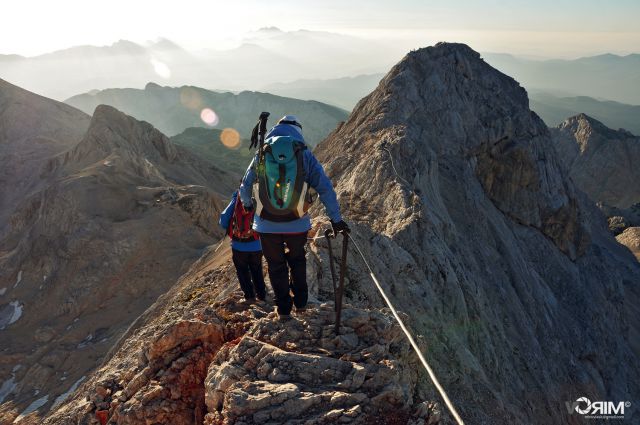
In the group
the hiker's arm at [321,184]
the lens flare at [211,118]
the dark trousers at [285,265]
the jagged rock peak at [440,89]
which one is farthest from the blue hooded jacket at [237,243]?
the lens flare at [211,118]

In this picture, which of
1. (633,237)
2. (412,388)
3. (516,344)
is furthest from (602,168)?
(412,388)

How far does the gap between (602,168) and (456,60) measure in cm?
9318

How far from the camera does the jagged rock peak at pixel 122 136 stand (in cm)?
4075

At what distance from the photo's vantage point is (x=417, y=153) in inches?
605

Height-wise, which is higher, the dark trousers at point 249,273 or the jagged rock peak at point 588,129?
the jagged rock peak at point 588,129

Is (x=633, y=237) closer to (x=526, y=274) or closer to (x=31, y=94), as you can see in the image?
(x=526, y=274)

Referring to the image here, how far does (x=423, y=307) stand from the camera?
952 cm

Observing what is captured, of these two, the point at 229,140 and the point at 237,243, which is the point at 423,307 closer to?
the point at 237,243

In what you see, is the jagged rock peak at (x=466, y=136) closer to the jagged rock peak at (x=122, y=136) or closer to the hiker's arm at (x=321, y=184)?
the hiker's arm at (x=321, y=184)

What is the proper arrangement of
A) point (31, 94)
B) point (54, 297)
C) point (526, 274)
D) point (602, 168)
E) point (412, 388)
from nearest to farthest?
point (412, 388) → point (526, 274) → point (54, 297) → point (31, 94) → point (602, 168)

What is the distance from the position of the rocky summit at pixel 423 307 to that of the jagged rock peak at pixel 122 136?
26453mm

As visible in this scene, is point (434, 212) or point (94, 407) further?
point (434, 212)

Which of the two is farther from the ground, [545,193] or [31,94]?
[31,94]

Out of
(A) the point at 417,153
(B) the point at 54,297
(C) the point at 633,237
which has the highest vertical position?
(A) the point at 417,153
